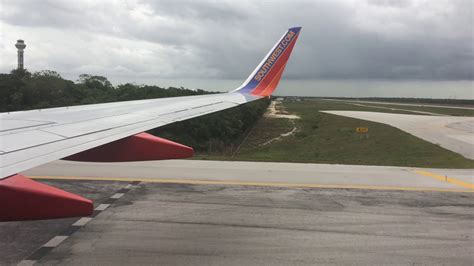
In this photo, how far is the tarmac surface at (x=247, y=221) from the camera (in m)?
4.91

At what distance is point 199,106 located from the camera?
5.87 metres

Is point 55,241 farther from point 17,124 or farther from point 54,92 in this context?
point 54,92

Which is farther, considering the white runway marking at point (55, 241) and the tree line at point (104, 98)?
the tree line at point (104, 98)

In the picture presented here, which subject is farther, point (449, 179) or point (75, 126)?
point (449, 179)

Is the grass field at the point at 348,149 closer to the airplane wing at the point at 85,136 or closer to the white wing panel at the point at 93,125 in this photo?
the airplane wing at the point at 85,136

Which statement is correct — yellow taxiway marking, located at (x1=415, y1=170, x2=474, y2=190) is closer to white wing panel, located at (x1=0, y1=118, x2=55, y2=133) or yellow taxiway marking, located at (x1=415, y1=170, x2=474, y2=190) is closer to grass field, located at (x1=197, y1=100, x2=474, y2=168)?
grass field, located at (x1=197, y1=100, x2=474, y2=168)

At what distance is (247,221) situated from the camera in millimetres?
6203

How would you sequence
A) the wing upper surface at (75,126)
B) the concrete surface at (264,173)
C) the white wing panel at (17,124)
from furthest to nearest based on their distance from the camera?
the concrete surface at (264,173) < the white wing panel at (17,124) < the wing upper surface at (75,126)

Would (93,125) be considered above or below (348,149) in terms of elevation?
above

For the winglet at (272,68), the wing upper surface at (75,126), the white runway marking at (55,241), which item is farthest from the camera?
the winglet at (272,68)

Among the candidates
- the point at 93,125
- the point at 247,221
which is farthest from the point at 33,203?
the point at 247,221

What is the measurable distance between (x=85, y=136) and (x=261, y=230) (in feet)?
9.90

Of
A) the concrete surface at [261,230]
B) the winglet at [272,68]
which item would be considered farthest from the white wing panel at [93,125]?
the winglet at [272,68]

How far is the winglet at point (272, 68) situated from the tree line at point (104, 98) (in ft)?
56.9
